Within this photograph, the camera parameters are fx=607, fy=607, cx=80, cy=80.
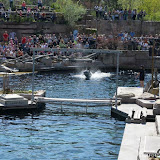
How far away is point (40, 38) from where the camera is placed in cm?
5762

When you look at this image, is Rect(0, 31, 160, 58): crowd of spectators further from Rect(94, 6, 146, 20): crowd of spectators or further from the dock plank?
the dock plank

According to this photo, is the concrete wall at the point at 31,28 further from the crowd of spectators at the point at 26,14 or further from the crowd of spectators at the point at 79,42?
the crowd of spectators at the point at 79,42

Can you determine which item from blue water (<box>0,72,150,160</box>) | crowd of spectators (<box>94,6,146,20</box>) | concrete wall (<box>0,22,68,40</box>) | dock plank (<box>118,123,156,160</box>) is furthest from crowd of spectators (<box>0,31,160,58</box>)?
dock plank (<box>118,123,156,160</box>)

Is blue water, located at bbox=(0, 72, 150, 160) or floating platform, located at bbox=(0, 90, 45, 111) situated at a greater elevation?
floating platform, located at bbox=(0, 90, 45, 111)

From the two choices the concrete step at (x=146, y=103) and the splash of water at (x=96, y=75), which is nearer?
the concrete step at (x=146, y=103)

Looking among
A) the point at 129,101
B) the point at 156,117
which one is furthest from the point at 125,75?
the point at 156,117

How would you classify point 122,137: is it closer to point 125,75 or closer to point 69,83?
point 69,83

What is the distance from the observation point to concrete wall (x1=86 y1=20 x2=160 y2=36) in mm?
64188

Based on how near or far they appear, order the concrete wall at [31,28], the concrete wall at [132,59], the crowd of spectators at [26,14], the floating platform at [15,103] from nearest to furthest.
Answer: the floating platform at [15,103]
the concrete wall at [132,59]
the crowd of spectators at [26,14]
the concrete wall at [31,28]

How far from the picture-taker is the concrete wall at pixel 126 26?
64188 mm

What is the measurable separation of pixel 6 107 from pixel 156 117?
8.36 m

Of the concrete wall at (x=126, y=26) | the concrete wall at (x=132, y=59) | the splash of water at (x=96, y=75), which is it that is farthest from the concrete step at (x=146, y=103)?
the concrete wall at (x=126, y=26)

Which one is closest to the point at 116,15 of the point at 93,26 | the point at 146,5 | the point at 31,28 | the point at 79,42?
the point at 93,26

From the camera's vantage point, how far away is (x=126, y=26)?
64562 millimetres
